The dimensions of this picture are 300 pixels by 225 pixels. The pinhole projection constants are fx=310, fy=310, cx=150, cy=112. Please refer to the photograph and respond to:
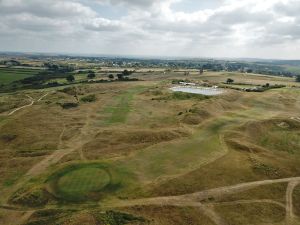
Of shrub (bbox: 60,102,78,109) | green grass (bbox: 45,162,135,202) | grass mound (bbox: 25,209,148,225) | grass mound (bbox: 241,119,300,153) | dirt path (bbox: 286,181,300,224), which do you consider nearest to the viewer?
grass mound (bbox: 25,209,148,225)

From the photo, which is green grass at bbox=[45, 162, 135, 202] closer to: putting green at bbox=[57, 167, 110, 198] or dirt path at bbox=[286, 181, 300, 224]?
putting green at bbox=[57, 167, 110, 198]

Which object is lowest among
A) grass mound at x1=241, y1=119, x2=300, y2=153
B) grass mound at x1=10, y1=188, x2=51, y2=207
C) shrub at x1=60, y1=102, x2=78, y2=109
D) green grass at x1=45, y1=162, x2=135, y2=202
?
grass mound at x1=10, y1=188, x2=51, y2=207

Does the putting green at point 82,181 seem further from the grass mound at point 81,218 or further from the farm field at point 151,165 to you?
the grass mound at point 81,218

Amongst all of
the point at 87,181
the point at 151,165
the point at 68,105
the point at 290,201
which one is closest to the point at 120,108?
the point at 68,105

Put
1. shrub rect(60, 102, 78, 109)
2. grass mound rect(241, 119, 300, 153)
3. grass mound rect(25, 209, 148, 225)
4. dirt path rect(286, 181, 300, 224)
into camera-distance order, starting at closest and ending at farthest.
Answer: grass mound rect(25, 209, 148, 225), dirt path rect(286, 181, 300, 224), grass mound rect(241, 119, 300, 153), shrub rect(60, 102, 78, 109)

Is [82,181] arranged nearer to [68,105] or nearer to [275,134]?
[275,134]

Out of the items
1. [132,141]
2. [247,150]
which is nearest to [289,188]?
[247,150]

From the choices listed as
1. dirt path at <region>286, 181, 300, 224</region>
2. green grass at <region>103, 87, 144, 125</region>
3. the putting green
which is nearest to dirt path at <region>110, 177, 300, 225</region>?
dirt path at <region>286, 181, 300, 224</region>
